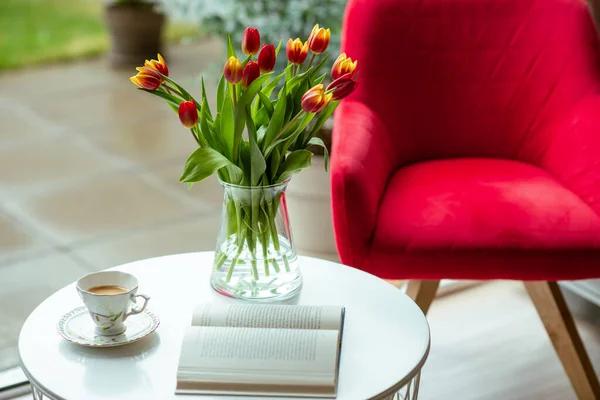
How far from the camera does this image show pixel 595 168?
1.93 metres

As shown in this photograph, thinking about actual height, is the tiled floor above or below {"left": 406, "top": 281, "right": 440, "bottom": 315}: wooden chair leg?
below

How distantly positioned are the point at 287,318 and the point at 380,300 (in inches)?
7.7

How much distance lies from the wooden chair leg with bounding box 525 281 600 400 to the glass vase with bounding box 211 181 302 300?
690 millimetres

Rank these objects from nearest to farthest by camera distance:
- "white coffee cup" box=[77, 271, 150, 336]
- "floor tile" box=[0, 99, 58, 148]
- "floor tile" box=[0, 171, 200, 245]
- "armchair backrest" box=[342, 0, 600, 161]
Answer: "white coffee cup" box=[77, 271, 150, 336] → "armchair backrest" box=[342, 0, 600, 161] → "floor tile" box=[0, 171, 200, 245] → "floor tile" box=[0, 99, 58, 148]

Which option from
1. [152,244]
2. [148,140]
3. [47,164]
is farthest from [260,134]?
[148,140]

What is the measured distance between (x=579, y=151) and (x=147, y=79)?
1.08m

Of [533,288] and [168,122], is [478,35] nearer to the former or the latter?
[533,288]

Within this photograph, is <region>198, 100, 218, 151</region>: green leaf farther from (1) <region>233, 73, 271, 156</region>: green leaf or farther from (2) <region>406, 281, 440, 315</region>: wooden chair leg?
(2) <region>406, 281, 440, 315</region>: wooden chair leg

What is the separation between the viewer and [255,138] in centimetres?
139

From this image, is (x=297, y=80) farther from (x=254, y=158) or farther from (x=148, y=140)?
(x=148, y=140)

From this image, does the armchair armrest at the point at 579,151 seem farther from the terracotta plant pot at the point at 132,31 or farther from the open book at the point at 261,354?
the terracotta plant pot at the point at 132,31

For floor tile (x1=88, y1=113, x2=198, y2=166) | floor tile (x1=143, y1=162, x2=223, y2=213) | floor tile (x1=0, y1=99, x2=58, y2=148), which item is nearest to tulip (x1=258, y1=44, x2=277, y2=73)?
floor tile (x1=143, y1=162, x2=223, y2=213)

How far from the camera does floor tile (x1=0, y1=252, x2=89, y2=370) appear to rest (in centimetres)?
222

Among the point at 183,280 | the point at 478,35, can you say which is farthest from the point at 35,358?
the point at 478,35
